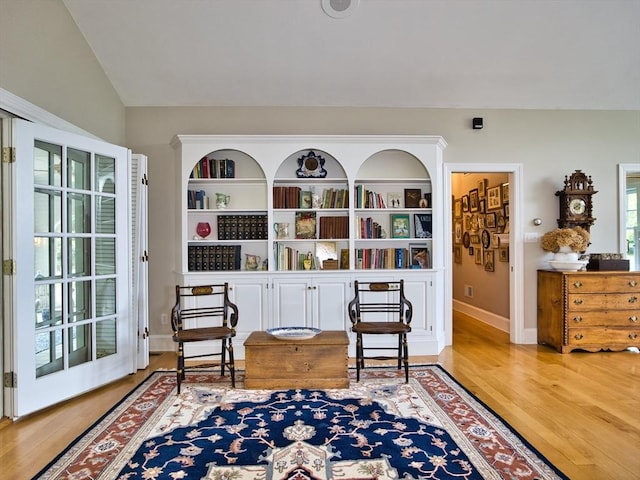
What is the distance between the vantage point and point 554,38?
13.5 feet

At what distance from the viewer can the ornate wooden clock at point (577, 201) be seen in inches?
191

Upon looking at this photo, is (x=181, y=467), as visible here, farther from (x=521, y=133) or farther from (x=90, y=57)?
(x=521, y=133)

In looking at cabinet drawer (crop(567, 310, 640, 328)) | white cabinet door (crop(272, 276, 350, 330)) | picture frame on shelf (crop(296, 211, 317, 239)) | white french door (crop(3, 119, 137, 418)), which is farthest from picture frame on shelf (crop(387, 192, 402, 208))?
white french door (crop(3, 119, 137, 418))

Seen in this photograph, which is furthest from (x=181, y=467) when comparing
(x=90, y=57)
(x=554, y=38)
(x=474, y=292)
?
(x=474, y=292)

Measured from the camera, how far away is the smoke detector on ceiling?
3723 mm

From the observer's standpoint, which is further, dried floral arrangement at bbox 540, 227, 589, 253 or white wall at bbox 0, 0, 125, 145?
dried floral arrangement at bbox 540, 227, 589, 253

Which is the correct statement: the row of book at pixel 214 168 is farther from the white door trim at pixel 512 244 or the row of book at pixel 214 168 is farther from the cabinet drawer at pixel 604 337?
the cabinet drawer at pixel 604 337

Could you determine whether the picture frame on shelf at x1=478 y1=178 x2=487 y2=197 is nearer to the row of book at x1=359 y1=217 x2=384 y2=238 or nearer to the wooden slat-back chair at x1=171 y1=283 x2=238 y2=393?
the row of book at x1=359 y1=217 x2=384 y2=238

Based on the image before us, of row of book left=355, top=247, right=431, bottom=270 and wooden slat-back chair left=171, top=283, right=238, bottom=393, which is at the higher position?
row of book left=355, top=247, right=431, bottom=270

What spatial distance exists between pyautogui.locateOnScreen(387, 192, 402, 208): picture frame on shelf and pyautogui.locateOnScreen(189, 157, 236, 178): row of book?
5.69ft

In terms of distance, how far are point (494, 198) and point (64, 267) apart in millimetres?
5227

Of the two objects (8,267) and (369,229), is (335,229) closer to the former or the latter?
(369,229)

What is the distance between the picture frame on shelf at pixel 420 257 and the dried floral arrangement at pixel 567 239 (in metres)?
1.34

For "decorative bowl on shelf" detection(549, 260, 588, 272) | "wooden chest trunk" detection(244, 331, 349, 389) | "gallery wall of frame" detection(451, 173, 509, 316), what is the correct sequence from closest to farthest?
"wooden chest trunk" detection(244, 331, 349, 389) < "decorative bowl on shelf" detection(549, 260, 588, 272) < "gallery wall of frame" detection(451, 173, 509, 316)
